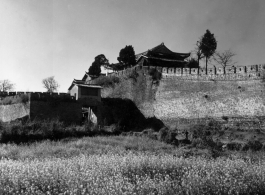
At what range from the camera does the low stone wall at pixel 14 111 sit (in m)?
20.6

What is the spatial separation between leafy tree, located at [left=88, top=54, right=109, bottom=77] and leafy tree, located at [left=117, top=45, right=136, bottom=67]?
4972mm

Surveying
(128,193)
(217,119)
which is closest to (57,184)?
(128,193)

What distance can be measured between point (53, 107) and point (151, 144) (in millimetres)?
8392

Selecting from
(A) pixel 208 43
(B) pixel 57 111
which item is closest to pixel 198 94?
(A) pixel 208 43

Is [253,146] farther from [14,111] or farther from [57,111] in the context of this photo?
[14,111]

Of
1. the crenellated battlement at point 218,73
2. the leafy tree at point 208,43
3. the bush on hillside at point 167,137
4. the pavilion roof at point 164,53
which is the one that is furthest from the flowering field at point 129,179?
the pavilion roof at point 164,53

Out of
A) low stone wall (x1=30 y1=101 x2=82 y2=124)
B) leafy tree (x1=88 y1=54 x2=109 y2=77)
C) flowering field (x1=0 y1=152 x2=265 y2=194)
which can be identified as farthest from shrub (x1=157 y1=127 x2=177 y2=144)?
leafy tree (x1=88 y1=54 x2=109 y2=77)

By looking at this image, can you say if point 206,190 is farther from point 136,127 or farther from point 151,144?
point 136,127

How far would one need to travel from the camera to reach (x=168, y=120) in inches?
861

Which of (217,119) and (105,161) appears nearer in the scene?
(105,161)

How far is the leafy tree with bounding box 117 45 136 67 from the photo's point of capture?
2981 cm

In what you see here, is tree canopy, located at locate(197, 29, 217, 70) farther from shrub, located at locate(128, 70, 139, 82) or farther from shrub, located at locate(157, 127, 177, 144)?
shrub, located at locate(157, 127, 177, 144)

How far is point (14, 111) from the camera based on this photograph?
21.5 metres

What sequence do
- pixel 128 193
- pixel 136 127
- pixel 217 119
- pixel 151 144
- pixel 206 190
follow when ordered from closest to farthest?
pixel 128 193
pixel 206 190
pixel 151 144
pixel 217 119
pixel 136 127
